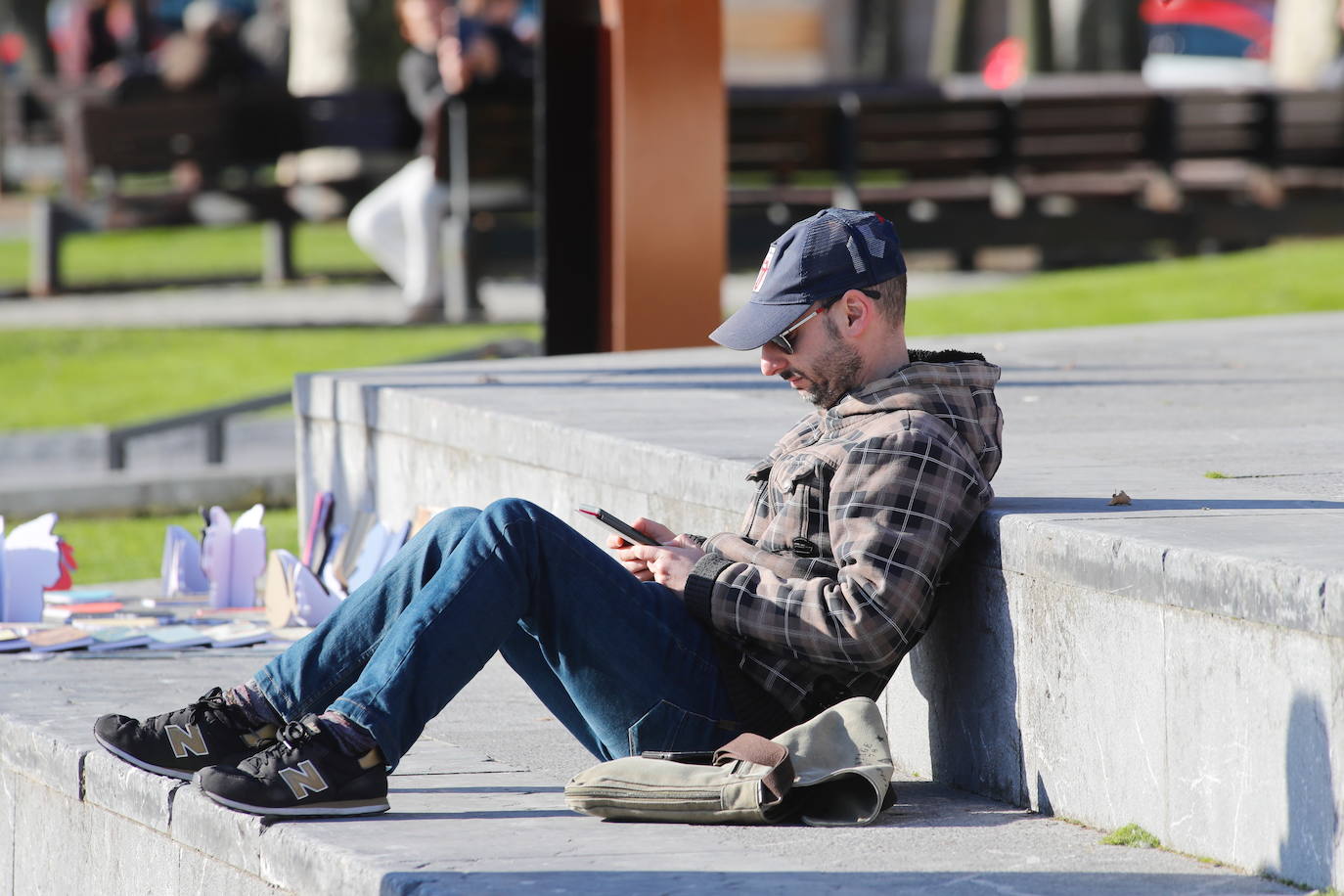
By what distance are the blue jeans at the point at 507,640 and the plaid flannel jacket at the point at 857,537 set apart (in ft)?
0.36

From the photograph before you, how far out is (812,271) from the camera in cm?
365

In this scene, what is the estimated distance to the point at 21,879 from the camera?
452 centimetres

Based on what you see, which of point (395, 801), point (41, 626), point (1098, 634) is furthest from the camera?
point (41, 626)

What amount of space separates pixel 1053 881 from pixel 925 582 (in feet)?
1.84

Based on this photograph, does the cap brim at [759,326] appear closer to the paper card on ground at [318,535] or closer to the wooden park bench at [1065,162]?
the paper card on ground at [318,535]

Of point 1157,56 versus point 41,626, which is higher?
point 1157,56

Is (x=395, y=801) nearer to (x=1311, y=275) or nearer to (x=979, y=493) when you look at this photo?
(x=979, y=493)

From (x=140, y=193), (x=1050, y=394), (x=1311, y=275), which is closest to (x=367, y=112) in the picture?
(x=140, y=193)

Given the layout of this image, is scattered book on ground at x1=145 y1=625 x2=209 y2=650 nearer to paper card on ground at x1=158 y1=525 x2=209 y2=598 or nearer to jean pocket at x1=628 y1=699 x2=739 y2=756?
paper card on ground at x1=158 y1=525 x2=209 y2=598

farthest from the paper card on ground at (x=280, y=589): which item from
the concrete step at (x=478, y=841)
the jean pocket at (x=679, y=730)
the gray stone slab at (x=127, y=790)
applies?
the jean pocket at (x=679, y=730)

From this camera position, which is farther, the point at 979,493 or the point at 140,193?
the point at 140,193

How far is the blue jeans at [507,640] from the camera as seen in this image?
357cm

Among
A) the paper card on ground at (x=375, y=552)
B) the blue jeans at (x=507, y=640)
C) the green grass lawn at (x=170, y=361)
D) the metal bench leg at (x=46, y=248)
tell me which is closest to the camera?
the blue jeans at (x=507, y=640)

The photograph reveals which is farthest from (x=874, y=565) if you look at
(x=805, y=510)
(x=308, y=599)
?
(x=308, y=599)
